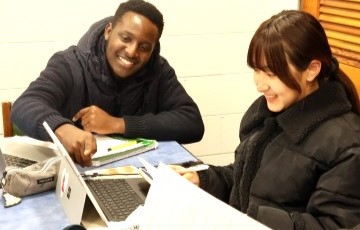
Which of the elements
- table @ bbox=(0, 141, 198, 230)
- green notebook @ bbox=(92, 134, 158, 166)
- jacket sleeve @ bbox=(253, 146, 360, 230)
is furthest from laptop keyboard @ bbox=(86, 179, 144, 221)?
jacket sleeve @ bbox=(253, 146, 360, 230)

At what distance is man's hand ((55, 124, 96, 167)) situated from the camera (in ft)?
5.51

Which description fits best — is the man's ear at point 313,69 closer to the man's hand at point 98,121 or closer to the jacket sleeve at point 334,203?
the jacket sleeve at point 334,203

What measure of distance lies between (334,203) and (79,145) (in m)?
0.85

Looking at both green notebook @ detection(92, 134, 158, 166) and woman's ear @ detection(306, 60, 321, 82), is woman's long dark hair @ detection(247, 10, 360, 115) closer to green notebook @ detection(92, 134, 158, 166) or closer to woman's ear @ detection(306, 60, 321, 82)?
woman's ear @ detection(306, 60, 321, 82)

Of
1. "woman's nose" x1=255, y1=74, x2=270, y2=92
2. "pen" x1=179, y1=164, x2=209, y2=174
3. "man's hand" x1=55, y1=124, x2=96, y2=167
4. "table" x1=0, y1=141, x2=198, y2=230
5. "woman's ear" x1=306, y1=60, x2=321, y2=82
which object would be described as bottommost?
"table" x1=0, y1=141, x2=198, y2=230

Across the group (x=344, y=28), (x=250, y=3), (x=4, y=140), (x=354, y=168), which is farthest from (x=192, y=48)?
(x=354, y=168)

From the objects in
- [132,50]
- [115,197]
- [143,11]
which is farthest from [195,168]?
[143,11]

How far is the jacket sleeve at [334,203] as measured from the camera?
1.17 m

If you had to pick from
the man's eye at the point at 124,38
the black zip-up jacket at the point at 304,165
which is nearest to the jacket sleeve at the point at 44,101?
the man's eye at the point at 124,38

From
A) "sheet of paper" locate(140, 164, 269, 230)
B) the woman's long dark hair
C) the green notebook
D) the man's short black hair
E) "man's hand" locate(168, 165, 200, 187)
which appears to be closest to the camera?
"sheet of paper" locate(140, 164, 269, 230)

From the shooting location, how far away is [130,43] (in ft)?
6.89

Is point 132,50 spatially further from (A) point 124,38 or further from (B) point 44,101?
(B) point 44,101

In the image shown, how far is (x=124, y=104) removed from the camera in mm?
2211

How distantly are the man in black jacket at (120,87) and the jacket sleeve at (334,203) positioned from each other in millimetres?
953
